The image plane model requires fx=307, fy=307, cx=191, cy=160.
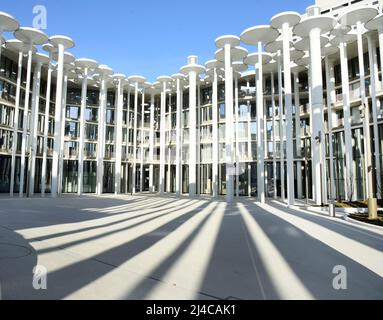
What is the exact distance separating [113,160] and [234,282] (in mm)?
34898

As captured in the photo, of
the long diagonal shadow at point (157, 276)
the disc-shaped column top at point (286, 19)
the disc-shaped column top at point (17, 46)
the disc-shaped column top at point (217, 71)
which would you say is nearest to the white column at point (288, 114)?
the disc-shaped column top at point (286, 19)

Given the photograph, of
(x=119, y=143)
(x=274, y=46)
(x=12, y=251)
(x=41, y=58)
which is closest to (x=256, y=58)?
(x=274, y=46)

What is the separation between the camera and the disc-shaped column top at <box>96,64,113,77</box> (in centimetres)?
3284

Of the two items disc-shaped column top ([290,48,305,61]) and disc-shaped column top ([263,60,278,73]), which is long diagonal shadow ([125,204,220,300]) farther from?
disc-shaped column top ([263,60,278,73])

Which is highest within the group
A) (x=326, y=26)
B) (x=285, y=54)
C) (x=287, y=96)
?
(x=326, y=26)

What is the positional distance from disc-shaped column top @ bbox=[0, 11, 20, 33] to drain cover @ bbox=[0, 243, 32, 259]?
2248cm

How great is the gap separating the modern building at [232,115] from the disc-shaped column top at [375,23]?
0.32 feet

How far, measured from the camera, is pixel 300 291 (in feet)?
13.4

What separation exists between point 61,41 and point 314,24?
69.0ft

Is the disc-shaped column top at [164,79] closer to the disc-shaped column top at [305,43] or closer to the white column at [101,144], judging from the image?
the white column at [101,144]

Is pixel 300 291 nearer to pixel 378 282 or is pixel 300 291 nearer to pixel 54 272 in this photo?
pixel 378 282

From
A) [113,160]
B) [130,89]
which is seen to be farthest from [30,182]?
[130,89]

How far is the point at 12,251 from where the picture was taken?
6.01m
